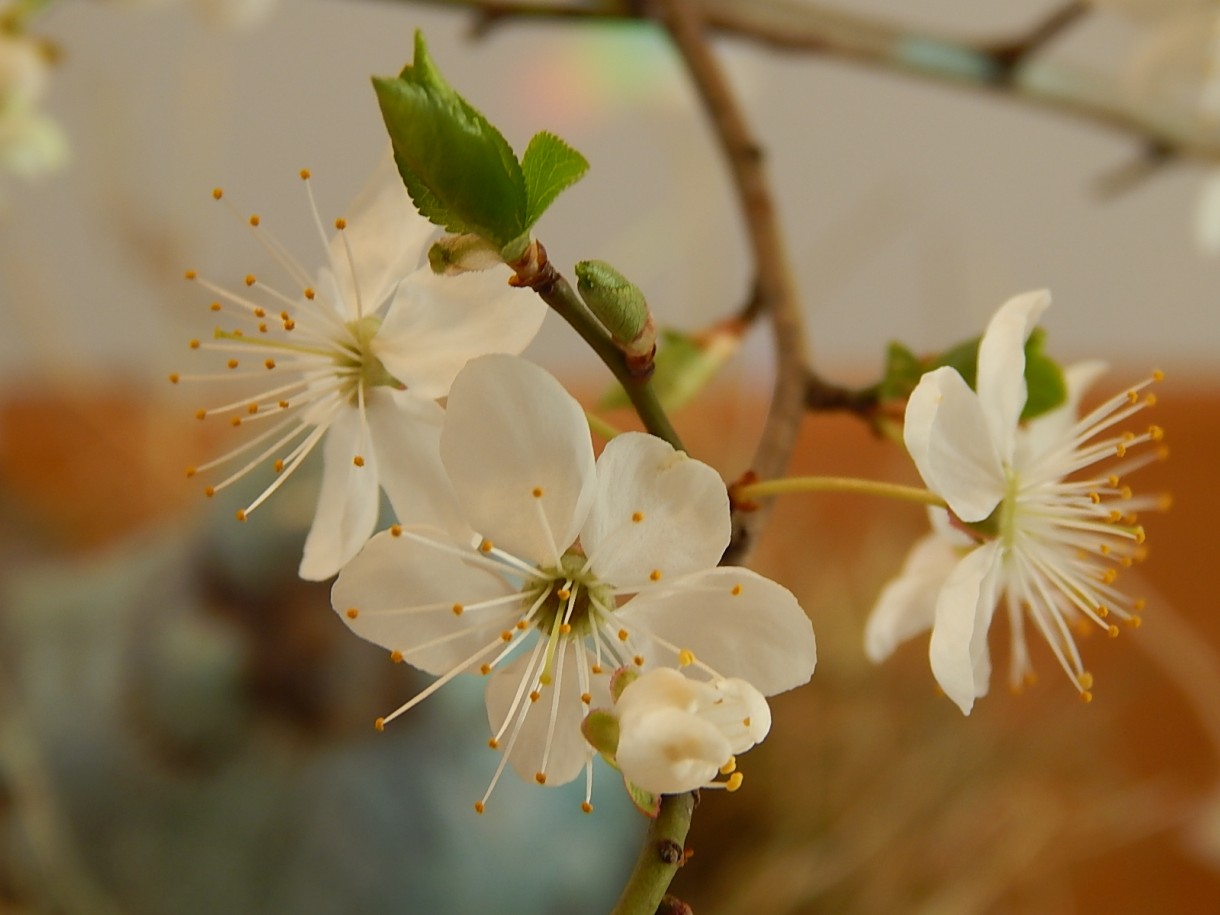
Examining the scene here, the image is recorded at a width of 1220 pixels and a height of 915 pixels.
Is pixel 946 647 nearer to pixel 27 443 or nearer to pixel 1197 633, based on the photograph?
pixel 1197 633

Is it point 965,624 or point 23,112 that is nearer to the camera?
point 965,624

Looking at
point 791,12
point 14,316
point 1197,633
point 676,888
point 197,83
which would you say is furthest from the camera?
point 14,316

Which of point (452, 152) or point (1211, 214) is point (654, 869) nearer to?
point (452, 152)

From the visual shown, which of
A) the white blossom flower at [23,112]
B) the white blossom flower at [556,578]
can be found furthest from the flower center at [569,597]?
the white blossom flower at [23,112]

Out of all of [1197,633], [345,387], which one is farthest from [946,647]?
[1197,633]

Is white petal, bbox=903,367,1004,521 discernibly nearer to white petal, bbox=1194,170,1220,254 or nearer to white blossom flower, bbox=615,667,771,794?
white blossom flower, bbox=615,667,771,794

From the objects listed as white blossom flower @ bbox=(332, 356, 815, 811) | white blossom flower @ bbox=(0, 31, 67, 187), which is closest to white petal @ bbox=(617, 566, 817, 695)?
white blossom flower @ bbox=(332, 356, 815, 811)

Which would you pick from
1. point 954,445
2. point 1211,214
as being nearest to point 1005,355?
point 954,445
